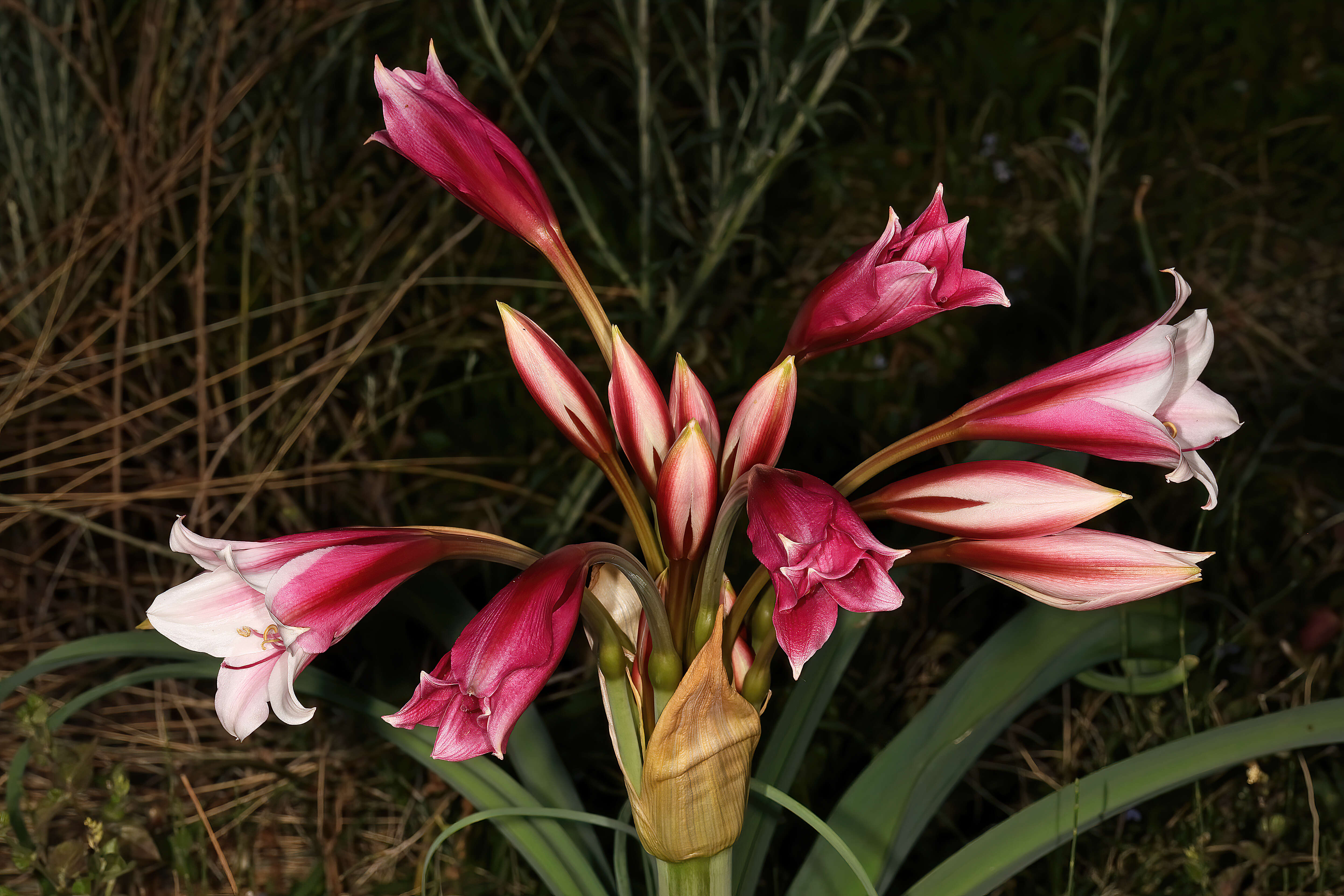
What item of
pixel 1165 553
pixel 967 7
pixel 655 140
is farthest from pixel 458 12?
pixel 1165 553

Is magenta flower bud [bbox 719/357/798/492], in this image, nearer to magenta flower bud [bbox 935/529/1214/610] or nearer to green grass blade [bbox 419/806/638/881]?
magenta flower bud [bbox 935/529/1214/610]

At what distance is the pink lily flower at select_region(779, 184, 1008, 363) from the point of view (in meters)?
0.77

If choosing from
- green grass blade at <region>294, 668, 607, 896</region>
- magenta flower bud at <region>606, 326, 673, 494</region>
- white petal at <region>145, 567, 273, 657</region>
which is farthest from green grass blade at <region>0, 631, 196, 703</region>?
magenta flower bud at <region>606, 326, 673, 494</region>

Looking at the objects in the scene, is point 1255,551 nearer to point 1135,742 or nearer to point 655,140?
point 1135,742

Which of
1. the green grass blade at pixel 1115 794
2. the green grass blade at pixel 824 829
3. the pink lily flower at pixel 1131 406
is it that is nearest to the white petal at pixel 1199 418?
the pink lily flower at pixel 1131 406

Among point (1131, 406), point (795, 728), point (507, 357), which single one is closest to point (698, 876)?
point (795, 728)

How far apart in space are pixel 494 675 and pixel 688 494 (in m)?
0.17

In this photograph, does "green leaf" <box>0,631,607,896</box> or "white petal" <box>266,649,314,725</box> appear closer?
"white petal" <box>266,649,314,725</box>

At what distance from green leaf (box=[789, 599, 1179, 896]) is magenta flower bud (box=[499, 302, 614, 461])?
45 centimetres

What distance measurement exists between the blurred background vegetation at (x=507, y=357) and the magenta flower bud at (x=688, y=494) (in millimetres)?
445

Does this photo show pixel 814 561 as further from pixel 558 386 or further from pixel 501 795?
pixel 501 795

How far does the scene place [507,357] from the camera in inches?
82.7

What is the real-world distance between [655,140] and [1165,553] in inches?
59.3

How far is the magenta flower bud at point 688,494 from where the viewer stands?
718 mm
